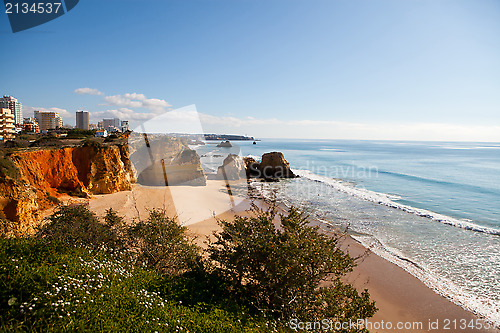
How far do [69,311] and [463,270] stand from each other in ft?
48.8

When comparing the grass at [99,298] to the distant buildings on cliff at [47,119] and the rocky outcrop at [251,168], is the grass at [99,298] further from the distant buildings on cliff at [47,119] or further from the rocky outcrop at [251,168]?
the distant buildings on cliff at [47,119]

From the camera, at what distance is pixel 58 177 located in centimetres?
1784

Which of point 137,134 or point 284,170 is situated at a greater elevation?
point 137,134

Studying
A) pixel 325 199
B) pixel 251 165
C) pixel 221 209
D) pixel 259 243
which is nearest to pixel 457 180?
pixel 325 199

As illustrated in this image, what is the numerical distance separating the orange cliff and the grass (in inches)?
295

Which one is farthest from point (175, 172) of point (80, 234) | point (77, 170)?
point (80, 234)

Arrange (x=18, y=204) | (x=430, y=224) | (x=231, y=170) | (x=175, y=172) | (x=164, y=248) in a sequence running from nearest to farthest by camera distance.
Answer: (x=164, y=248), (x=18, y=204), (x=430, y=224), (x=175, y=172), (x=231, y=170)

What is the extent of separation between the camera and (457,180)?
34.4 meters

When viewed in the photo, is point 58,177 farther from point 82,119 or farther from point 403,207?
point 82,119

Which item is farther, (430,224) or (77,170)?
(77,170)

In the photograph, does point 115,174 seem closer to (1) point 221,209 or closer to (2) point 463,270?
(1) point 221,209

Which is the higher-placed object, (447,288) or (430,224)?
(430,224)

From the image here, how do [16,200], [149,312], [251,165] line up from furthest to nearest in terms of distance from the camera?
[251,165], [16,200], [149,312]

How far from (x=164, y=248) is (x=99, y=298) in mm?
3034
